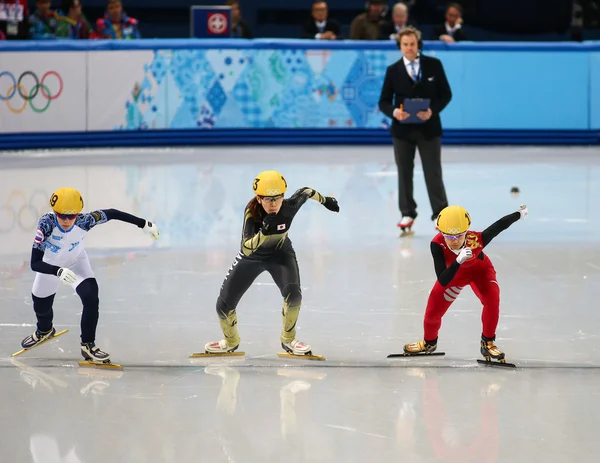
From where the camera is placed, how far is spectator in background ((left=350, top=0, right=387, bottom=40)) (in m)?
17.9

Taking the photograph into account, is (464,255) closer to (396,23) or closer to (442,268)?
(442,268)

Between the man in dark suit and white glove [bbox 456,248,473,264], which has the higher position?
the man in dark suit

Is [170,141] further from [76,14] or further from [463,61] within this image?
[463,61]

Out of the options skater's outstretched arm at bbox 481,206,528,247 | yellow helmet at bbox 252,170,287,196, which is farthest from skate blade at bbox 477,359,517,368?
yellow helmet at bbox 252,170,287,196

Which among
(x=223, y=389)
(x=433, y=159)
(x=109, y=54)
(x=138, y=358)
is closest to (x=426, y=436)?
(x=223, y=389)

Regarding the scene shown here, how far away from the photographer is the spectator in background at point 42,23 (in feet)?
54.7

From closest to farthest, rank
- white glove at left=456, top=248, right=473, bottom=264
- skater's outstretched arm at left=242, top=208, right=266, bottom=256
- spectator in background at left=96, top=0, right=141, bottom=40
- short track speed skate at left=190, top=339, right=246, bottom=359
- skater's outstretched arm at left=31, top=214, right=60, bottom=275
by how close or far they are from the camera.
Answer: white glove at left=456, top=248, right=473, bottom=264
skater's outstretched arm at left=31, top=214, right=60, bottom=275
skater's outstretched arm at left=242, top=208, right=266, bottom=256
short track speed skate at left=190, top=339, right=246, bottom=359
spectator in background at left=96, top=0, right=141, bottom=40

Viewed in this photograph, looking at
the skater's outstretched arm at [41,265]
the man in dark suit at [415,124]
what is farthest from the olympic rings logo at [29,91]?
A: the skater's outstretched arm at [41,265]

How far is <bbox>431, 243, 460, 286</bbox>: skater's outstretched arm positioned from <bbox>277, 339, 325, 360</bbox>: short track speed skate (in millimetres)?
918

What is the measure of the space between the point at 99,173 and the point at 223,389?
883 centimetres

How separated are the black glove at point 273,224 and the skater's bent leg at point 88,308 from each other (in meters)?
1.10

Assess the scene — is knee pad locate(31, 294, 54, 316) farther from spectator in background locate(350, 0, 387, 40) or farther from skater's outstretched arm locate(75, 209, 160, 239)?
spectator in background locate(350, 0, 387, 40)

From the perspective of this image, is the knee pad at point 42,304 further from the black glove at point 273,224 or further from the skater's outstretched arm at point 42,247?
the black glove at point 273,224

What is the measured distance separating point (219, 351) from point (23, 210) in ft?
19.0
